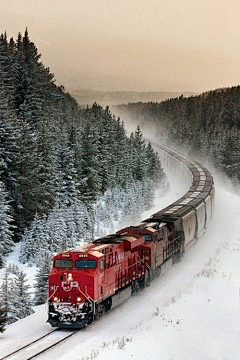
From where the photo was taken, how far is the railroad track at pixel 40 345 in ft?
58.4

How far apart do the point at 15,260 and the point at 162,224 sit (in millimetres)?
16817

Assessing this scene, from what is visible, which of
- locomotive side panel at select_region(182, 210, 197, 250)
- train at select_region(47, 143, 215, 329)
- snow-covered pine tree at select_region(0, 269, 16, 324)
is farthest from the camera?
locomotive side panel at select_region(182, 210, 197, 250)

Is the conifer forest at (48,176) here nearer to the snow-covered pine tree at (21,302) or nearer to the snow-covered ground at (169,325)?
the snow-covered pine tree at (21,302)

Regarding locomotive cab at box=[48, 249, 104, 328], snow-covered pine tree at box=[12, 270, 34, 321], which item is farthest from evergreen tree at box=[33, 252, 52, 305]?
locomotive cab at box=[48, 249, 104, 328]

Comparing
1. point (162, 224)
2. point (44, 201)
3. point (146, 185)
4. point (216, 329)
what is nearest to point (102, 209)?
point (44, 201)

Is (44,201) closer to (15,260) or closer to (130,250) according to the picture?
(15,260)

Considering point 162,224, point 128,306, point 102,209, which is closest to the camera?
point 128,306

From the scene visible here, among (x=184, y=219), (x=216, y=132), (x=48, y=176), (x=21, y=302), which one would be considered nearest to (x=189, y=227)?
(x=184, y=219)

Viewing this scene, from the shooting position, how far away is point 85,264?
21.7m

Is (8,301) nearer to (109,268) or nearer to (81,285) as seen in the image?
(109,268)

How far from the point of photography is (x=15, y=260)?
43531 mm

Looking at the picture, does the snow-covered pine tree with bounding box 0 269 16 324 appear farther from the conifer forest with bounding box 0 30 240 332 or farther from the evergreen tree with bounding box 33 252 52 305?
the evergreen tree with bounding box 33 252 52 305

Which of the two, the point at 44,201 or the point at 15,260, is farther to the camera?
the point at 44,201

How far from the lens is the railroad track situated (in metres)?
17.8
